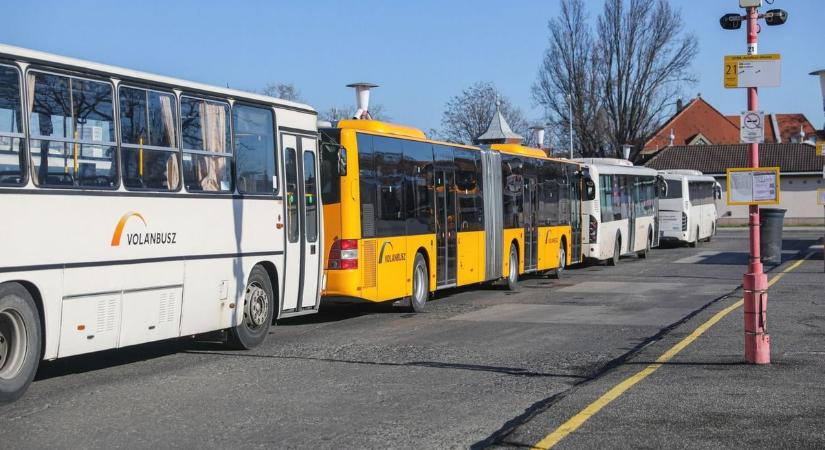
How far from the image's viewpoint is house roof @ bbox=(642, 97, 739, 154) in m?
109

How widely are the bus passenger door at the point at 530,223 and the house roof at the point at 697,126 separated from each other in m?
83.0

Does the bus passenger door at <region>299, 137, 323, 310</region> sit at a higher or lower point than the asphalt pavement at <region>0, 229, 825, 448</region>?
higher

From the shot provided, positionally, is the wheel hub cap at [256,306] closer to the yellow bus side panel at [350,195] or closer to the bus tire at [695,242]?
the yellow bus side panel at [350,195]

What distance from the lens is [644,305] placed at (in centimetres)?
1978

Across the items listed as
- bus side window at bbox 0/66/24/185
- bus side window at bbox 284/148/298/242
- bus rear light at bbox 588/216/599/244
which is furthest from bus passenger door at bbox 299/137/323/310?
bus rear light at bbox 588/216/599/244

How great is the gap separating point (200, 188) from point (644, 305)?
10172 millimetres

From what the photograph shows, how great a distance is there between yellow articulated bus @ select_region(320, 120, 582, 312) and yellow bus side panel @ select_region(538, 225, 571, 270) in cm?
3

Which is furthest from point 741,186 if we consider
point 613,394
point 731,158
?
point 731,158

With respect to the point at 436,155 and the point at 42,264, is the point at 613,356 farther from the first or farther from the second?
the point at 436,155

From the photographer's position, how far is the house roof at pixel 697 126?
109188 millimetres

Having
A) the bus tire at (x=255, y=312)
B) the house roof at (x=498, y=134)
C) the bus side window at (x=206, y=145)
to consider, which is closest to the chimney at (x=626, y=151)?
the house roof at (x=498, y=134)

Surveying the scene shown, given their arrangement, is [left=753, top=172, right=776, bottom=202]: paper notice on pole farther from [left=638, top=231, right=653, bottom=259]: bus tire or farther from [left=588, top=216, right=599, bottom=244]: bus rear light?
[left=638, top=231, right=653, bottom=259]: bus tire

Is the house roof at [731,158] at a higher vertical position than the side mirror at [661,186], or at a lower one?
higher

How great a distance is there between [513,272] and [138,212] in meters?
14.8
